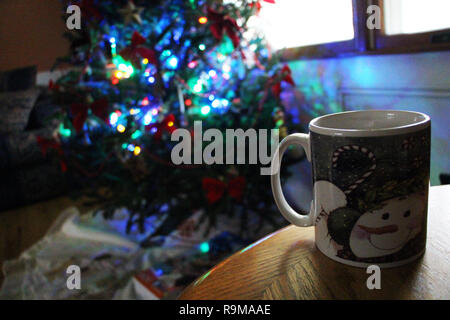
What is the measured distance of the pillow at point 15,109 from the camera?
236 centimetres

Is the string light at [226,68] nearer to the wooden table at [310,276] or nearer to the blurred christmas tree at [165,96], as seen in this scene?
the blurred christmas tree at [165,96]

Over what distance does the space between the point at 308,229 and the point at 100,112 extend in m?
0.78

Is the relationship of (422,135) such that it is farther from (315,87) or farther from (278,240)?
(315,87)

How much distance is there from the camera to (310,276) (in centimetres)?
32

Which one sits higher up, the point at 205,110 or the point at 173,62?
the point at 173,62

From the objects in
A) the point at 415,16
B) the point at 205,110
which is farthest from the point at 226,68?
the point at 415,16

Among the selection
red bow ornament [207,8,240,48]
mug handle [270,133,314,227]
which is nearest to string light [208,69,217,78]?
red bow ornament [207,8,240,48]

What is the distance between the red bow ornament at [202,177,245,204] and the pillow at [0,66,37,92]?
1.87 m

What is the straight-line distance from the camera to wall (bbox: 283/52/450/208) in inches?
33.2

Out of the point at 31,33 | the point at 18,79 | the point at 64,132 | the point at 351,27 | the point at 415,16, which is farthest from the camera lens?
the point at 18,79

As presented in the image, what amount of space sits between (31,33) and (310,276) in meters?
2.12

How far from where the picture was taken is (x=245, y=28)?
4.05 feet

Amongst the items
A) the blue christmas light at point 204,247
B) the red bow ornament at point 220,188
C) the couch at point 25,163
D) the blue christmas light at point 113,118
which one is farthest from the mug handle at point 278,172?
the couch at point 25,163

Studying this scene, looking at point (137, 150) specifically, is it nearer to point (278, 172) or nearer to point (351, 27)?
point (351, 27)
